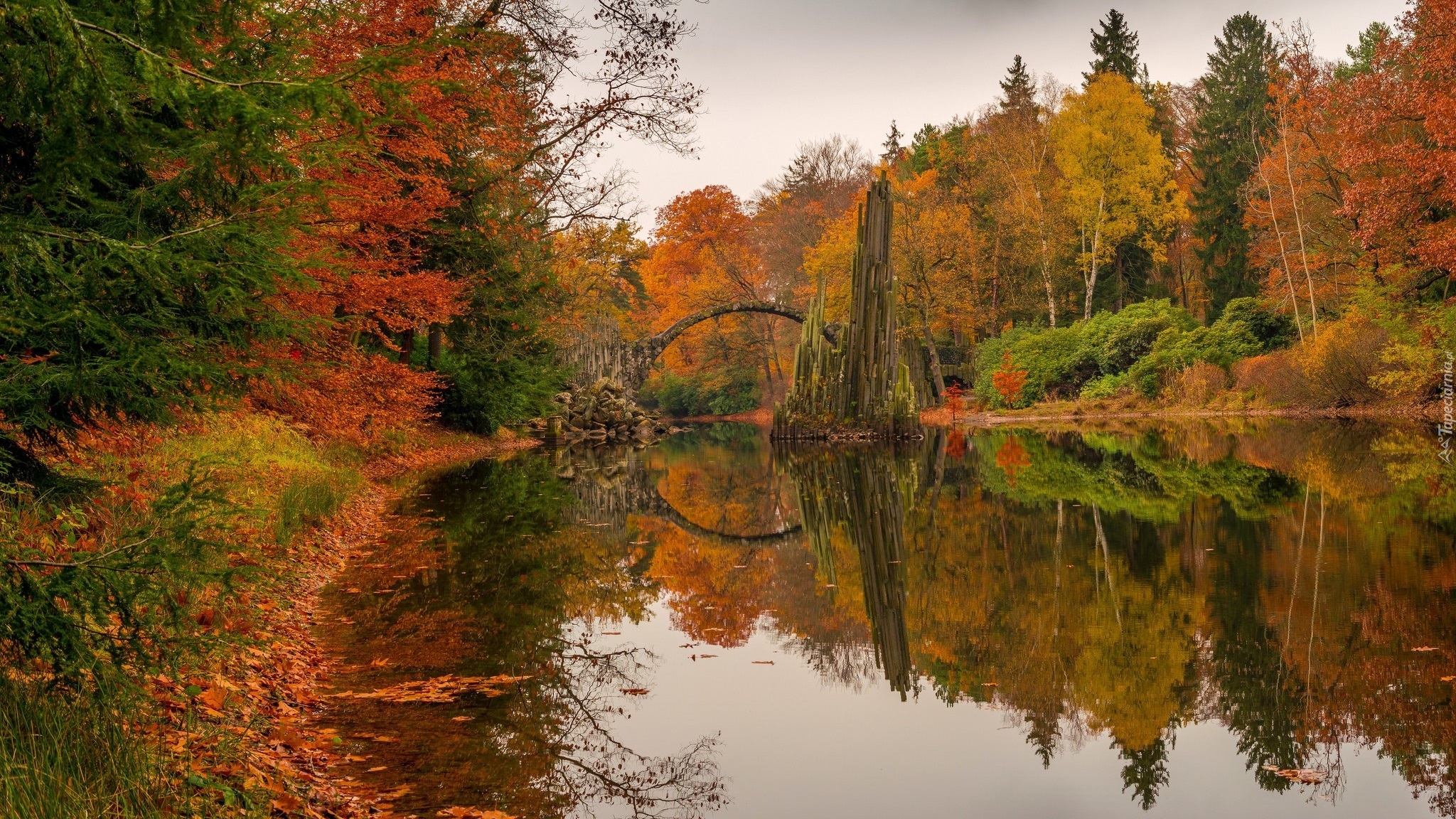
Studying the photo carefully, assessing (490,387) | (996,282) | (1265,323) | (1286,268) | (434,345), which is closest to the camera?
(434,345)

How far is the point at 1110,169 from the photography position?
126ft

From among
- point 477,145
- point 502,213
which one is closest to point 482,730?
point 477,145

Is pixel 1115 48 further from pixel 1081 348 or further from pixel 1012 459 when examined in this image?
pixel 1012 459

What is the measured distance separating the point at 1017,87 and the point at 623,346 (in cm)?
2320

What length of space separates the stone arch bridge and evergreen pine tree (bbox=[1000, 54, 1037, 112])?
15451mm

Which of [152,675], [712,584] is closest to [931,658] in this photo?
[712,584]

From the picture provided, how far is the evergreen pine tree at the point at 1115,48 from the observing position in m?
44.4

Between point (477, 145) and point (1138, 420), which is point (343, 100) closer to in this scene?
point (477, 145)

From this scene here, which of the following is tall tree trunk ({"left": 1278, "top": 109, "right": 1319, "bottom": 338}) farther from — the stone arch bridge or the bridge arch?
the bridge arch

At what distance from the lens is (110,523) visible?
248 inches

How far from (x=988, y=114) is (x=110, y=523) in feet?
153

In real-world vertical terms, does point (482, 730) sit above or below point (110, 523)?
below

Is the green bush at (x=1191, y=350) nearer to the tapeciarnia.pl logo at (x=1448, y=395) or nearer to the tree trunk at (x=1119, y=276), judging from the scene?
the tree trunk at (x=1119, y=276)

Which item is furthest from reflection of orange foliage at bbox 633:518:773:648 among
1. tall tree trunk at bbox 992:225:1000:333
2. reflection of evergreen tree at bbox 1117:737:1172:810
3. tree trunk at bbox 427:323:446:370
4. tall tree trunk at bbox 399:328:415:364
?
tall tree trunk at bbox 992:225:1000:333
